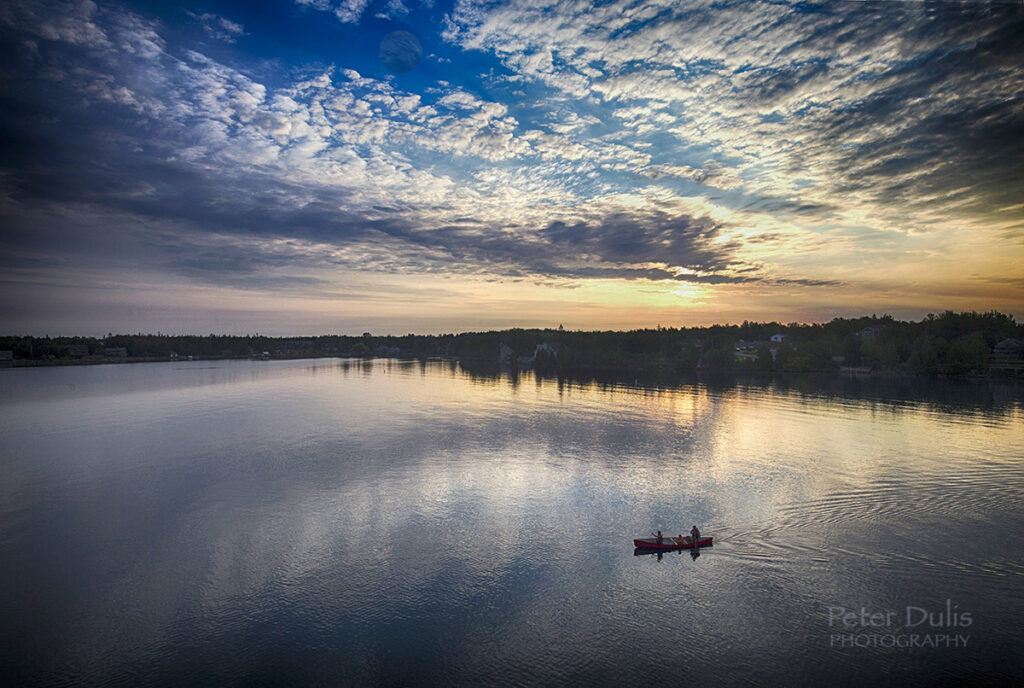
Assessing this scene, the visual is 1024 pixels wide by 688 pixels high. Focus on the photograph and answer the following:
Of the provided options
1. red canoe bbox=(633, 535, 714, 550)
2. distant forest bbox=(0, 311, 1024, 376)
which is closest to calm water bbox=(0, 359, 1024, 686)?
red canoe bbox=(633, 535, 714, 550)

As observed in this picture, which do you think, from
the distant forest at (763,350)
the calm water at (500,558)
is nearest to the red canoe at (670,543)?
the calm water at (500,558)

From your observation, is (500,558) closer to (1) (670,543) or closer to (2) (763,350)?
(1) (670,543)

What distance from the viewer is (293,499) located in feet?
88.6

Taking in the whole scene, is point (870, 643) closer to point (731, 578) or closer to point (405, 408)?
point (731, 578)

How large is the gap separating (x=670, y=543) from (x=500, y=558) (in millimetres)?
7076

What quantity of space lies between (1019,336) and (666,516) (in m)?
150

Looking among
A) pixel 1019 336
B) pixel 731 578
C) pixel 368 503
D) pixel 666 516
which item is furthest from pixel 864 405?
pixel 1019 336

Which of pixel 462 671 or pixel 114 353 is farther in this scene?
pixel 114 353

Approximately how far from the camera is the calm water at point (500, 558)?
47.1ft

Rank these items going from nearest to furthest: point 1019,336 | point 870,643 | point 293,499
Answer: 1. point 870,643
2. point 293,499
3. point 1019,336

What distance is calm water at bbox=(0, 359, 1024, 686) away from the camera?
1435 centimetres

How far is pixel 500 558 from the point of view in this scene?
67.2 feet

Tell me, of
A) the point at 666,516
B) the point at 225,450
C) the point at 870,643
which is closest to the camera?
the point at 870,643

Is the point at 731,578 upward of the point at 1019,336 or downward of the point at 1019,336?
downward
